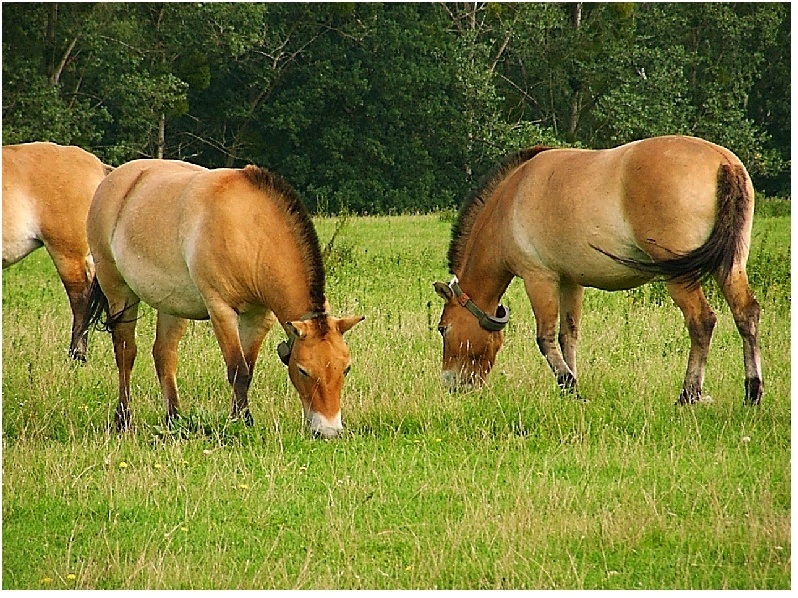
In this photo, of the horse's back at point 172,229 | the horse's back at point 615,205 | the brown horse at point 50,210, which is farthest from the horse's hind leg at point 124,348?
the horse's back at point 615,205

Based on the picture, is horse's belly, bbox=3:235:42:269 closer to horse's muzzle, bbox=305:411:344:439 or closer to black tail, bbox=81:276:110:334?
black tail, bbox=81:276:110:334

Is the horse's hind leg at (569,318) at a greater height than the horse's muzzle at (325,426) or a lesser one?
greater

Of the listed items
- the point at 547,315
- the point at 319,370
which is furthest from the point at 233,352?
the point at 547,315

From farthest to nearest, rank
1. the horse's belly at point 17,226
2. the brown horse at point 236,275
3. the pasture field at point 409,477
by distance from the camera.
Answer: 1. the horse's belly at point 17,226
2. the brown horse at point 236,275
3. the pasture field at point 409,477

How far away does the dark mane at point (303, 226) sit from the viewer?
22.9ft

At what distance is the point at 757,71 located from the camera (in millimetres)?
33188

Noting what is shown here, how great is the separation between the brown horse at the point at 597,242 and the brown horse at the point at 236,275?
163 cm

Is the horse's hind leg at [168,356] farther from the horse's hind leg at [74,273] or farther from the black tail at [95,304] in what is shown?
the horse's hind leg at [74,273]

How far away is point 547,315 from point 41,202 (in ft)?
17.0

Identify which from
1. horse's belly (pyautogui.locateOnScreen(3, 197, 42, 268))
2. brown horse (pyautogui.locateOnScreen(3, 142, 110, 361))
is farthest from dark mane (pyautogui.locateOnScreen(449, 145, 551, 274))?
horse's belly (pyautogui.locateOnScreen(3, 197, 42, 268))

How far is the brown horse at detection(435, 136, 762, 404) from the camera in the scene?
7.03 metres

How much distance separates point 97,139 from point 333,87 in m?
7.64

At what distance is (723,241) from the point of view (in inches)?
272

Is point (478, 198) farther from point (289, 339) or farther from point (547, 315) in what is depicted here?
point (289, 339)
